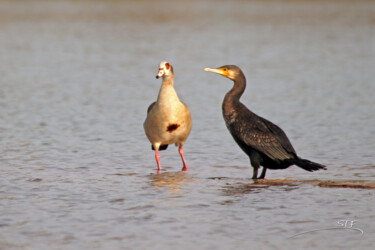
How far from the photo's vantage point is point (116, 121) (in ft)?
50.0

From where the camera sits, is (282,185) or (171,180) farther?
(171,180)

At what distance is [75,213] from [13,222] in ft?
2.31

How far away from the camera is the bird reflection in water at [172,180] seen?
9.74 meters

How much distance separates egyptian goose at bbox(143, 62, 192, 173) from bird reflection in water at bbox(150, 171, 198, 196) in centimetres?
32

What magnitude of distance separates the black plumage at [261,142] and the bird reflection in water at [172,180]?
0.86 m

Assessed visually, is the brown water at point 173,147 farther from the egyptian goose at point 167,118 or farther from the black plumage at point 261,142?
the egyptian goose at point 167,118

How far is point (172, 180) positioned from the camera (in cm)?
1037

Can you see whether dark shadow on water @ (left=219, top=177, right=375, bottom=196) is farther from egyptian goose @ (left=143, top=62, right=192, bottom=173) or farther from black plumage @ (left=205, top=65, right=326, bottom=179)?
egyptian goose @ (left=143, top=62, right=192, bottom=173)

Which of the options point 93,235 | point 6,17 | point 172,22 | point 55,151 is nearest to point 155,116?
point 55,151

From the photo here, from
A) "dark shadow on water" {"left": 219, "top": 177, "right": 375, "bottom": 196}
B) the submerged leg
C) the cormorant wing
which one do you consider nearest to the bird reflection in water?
"dark shadow on water" {"left": 219, "top": 177, "right": 375, "bottom": 196}

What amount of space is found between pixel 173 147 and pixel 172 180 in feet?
9.99
